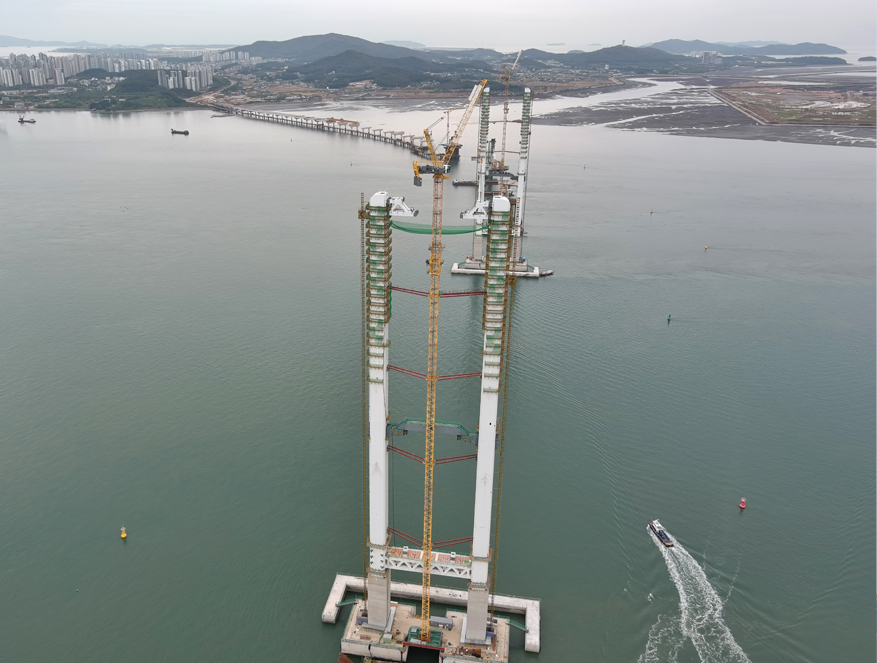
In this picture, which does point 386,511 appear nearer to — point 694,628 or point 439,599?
point 439,599

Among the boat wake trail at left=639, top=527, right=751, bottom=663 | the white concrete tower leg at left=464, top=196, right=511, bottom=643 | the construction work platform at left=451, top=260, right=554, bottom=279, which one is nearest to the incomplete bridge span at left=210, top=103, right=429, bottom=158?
the construction work platform at left=451, top=260, right=554, bottom=279

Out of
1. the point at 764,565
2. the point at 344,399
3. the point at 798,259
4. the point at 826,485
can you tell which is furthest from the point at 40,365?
the point at 798,259

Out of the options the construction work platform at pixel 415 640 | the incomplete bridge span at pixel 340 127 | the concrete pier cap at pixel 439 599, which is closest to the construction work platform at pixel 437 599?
the concrete pier cap at pixel 439 599

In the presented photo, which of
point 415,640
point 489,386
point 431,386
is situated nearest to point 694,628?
point 415,640

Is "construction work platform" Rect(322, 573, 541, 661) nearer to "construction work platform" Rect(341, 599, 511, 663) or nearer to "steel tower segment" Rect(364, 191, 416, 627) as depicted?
"construction work platform" Rect(341, 599, 511, 663)

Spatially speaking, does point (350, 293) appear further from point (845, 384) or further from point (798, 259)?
point (798, 259)

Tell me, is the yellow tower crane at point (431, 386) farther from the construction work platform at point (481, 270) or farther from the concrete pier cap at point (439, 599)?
the construction work platform at point (481, 270)
